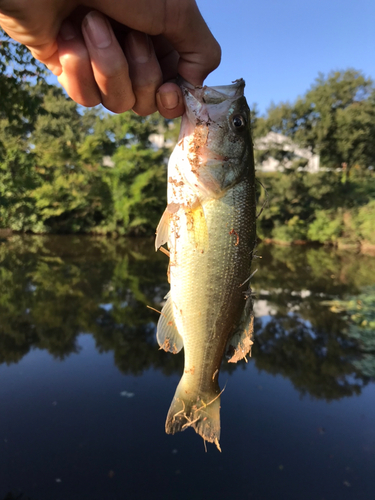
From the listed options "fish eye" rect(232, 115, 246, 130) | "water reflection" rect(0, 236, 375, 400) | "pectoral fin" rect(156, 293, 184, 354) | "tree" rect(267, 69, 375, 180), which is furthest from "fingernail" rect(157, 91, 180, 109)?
"tree" rect(267, 69, 375, 180)

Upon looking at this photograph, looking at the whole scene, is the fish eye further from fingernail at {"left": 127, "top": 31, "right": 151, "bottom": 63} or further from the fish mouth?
fingernail at {"left": 127, "top": 31, "right": 151, "bottom": 63}

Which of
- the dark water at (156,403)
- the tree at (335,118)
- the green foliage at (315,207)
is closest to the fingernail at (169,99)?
the dark water at (156,403)

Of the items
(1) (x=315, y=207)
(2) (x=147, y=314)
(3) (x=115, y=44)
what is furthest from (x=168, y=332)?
(1) (x=315, y=207)

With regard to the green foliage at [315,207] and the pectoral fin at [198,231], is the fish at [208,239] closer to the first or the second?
the pectoral fin at [198,231]

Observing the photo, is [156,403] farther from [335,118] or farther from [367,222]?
[335,118]

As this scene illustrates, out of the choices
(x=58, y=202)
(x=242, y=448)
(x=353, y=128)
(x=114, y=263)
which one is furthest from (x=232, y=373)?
Result: (x=353, y=128)

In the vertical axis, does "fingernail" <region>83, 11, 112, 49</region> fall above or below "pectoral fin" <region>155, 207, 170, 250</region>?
above
